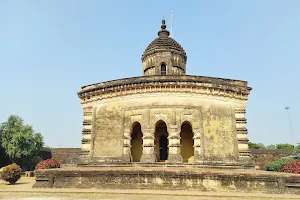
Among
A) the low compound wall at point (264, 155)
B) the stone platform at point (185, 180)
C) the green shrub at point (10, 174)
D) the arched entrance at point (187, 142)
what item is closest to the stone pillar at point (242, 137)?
the arched entrance at point (187, 142)

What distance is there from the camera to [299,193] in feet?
32.7

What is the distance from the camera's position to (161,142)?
56.3 ft

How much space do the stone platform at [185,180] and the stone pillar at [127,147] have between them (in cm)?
454

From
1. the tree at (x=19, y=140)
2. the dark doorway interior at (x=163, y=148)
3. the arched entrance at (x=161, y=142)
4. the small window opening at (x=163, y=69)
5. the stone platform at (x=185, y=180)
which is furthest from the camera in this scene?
the tree at (x=19, y=140)

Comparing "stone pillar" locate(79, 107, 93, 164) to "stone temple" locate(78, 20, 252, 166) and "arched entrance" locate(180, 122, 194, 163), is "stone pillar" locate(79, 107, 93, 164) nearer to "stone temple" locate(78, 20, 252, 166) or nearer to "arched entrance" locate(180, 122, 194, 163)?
"stone temple" locate(78, 20, 252, 166)

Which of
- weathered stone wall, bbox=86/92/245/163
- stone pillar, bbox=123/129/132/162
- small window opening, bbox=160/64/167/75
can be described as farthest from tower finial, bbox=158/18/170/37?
stone pillar, bbox=123/129/132/162

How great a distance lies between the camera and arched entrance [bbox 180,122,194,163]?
16.5 metres

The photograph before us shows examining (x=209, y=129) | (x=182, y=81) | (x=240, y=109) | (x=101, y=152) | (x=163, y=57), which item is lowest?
(x=101, y=152)

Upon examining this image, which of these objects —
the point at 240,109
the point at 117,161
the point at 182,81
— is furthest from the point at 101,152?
the point at 240,109

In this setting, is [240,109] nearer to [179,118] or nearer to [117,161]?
[179,118]

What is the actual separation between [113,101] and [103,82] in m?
1.61

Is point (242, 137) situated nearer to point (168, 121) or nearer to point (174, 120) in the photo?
point (174, 120)

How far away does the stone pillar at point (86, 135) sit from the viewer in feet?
55.7

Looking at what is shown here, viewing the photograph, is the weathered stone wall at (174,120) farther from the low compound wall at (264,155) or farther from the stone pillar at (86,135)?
the low compound wall at (264,155)
